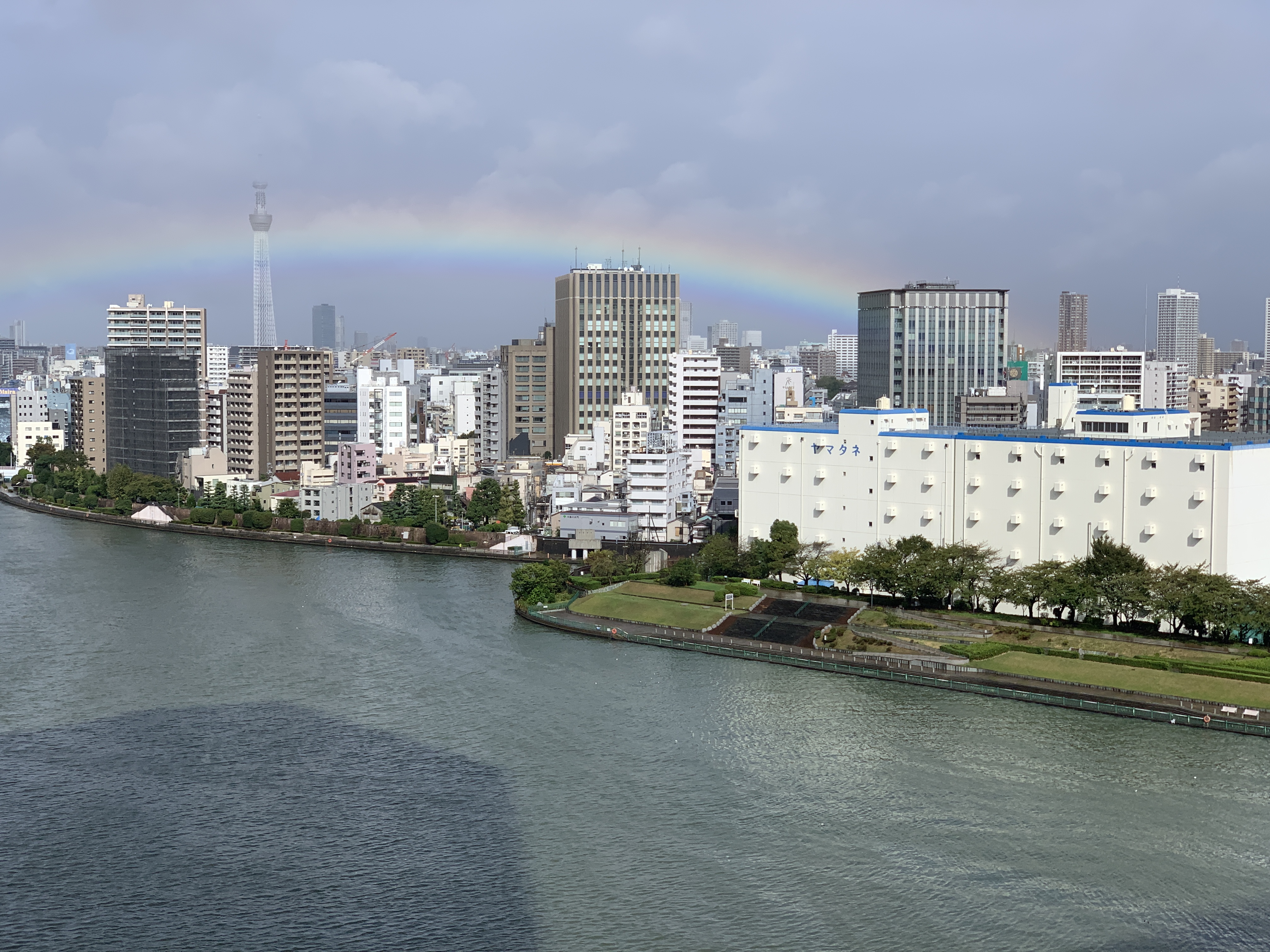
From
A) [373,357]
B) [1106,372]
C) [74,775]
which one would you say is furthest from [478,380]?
[74,775]

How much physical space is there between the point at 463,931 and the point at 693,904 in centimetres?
117

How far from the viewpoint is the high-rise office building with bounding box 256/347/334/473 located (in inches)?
1017

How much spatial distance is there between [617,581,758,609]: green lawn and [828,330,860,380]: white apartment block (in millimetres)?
39970

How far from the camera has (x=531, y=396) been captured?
28453 mm

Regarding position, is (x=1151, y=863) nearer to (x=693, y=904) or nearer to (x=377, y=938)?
(x=693, y=904)

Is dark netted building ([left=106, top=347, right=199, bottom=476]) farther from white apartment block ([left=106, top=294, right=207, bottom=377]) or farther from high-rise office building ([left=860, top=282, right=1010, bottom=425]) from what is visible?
high-rise office building ([left=860, top=282, right=1010, bottom=425])

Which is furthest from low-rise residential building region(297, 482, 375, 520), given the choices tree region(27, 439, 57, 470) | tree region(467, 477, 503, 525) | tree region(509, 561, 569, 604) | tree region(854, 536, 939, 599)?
tree region(854, 536, 939, 599)

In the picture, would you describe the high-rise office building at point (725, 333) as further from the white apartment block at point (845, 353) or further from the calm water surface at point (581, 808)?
the calm water surface at point (581, 808)

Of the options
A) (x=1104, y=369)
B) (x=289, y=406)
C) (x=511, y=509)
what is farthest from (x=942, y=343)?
(x=289, y=406)

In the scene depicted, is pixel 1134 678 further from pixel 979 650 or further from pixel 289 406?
pixel 289 406

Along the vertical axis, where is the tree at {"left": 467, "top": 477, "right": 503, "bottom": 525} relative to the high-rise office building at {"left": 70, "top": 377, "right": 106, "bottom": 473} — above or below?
below

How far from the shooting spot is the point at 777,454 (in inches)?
604

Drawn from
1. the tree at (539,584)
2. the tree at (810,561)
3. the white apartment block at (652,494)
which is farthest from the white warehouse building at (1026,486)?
the white apartment block at (652,494)

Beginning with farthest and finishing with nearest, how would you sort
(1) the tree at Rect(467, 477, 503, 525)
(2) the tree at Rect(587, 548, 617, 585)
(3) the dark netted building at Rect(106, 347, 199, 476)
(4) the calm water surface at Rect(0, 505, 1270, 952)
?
(3) the dark netted building at Rect(106, 347, 199, 476), (1) the tree at Rect(467, 477, 503, 525), (2) the tree at Rect(587, 548, 617, 585), (4) the calm water surface at Rect(0, 505, 1270, 952)
